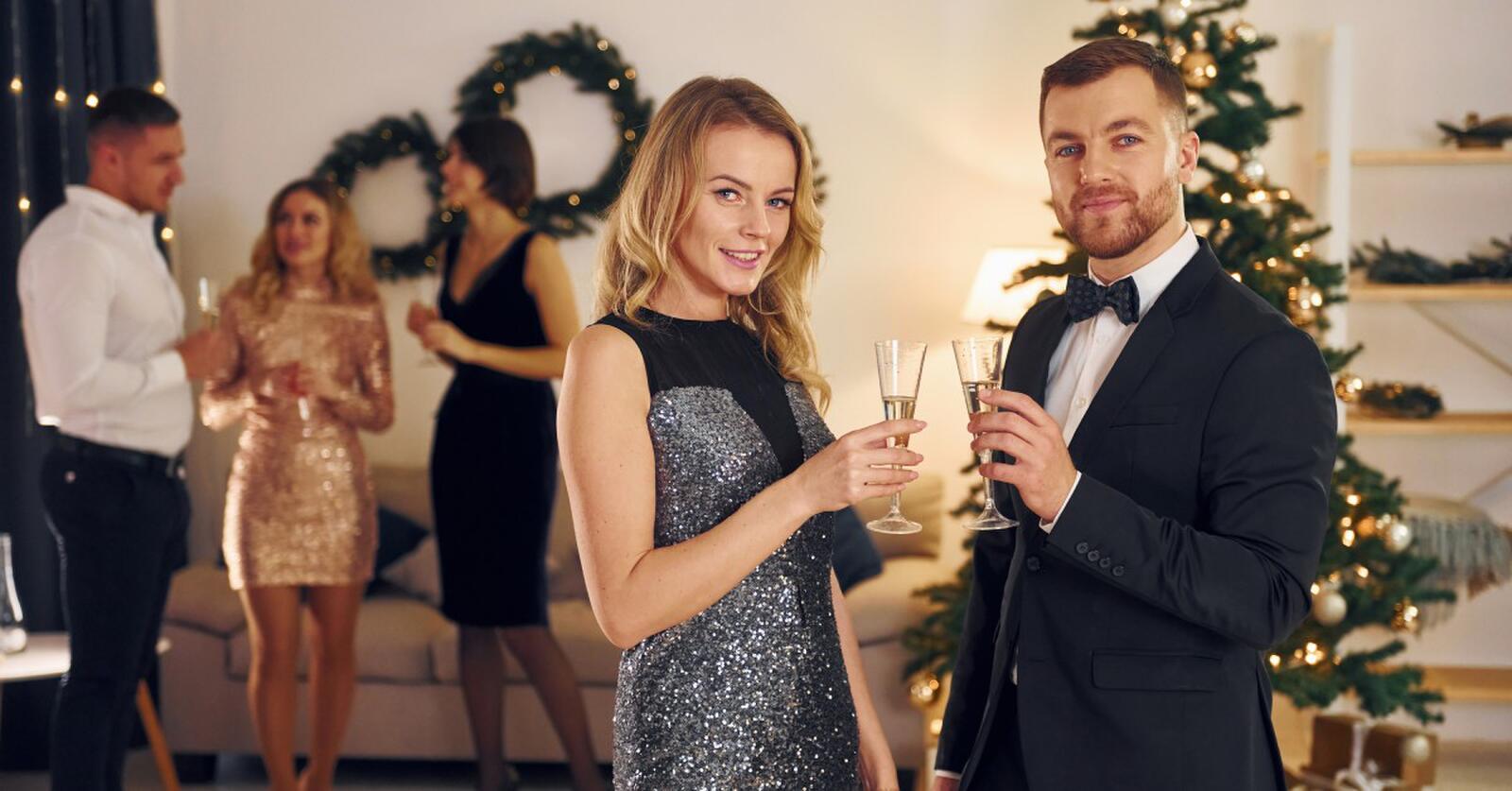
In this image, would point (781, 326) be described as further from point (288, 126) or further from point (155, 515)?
point (288, 126)

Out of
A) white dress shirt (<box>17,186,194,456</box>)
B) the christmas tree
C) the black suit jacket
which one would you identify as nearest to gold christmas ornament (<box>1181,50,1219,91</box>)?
the christmas tree

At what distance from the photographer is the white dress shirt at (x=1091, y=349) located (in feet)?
6.01

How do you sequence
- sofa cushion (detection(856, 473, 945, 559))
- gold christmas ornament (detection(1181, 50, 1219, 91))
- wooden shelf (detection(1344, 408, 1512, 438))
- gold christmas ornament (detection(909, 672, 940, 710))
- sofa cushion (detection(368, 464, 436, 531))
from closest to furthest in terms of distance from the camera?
gold christmas ornament (detection(1181, 50, 1219, 91)), gold christmas ornament (detection(909, 672, 940, 710)), wooden shelf (detection(1344, 408, 1512, 438)), sofa cushion (detection(856, 473, 945, 559)), sofa cushion (detection(368, 464, 436, 531))

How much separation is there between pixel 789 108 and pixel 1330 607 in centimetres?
290

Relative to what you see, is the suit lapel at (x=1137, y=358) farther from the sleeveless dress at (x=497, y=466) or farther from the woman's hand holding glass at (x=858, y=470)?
the sleeveless dress at (x=497, y=466)

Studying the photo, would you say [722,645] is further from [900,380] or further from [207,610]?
[207,610]

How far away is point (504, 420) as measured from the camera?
153 inches

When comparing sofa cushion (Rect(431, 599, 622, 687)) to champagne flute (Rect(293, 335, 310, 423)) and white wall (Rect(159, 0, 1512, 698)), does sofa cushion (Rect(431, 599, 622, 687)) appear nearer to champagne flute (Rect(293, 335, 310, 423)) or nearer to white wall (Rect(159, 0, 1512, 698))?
champagne flute (Rect(293, 335, 310, 423))

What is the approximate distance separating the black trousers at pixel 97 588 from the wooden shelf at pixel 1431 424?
12.2ft

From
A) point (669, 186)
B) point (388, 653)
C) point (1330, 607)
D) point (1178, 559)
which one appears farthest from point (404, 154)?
point (1178, 559)

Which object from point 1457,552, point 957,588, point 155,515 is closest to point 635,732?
point 155,515

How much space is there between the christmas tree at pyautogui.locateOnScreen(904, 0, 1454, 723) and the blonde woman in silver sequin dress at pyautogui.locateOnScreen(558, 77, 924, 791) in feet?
7.37

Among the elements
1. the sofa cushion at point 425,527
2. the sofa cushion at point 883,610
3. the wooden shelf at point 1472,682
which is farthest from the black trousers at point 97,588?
the wooden shelf at point 1472,682

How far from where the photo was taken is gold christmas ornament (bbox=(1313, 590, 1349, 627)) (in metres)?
3.74
